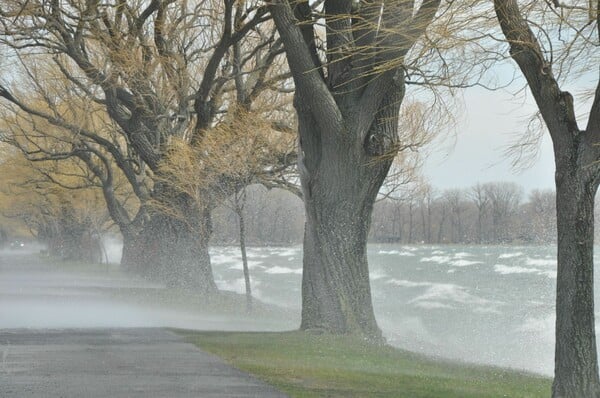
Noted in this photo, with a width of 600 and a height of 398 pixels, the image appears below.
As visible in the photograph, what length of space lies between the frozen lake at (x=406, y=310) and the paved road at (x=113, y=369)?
172 inches

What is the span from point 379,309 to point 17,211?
125 ft

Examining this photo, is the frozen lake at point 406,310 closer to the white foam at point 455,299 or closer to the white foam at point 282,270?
the white foam at point 455,299

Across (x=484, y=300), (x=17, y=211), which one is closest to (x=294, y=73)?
(x=484, y=300)

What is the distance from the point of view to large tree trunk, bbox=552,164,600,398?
388 inches

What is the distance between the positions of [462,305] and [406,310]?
378 centimetres

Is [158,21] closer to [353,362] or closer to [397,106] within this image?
[397,106]

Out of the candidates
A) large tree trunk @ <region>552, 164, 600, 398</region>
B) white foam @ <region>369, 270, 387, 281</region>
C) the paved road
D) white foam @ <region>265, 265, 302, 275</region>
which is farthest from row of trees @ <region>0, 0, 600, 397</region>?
white foam @ <region>265, 265, 302, 275</region>

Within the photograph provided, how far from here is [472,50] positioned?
10.9 m

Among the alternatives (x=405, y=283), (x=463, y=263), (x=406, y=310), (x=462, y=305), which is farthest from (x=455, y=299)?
(x=463, y=263)

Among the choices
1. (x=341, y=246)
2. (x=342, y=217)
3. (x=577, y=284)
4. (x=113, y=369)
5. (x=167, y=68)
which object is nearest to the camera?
(x=577, y=284)

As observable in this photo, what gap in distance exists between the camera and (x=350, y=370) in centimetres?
1226

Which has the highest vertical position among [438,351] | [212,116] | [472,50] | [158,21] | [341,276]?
[158,21]

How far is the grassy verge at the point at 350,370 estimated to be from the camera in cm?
1068

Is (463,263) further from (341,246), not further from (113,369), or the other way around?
(113,369)
